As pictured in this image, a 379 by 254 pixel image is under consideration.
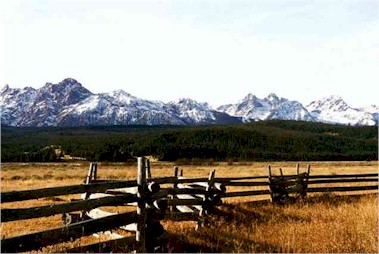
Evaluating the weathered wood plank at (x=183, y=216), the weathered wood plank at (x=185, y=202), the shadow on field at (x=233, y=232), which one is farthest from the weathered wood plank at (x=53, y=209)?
the weathered wood plank at (x=183, y=216)

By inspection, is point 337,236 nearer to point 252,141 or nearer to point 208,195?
point 208,195

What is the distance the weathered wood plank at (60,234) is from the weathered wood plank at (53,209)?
0.28 meters

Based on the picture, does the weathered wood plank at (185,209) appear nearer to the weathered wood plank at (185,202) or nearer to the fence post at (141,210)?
the weathered wood plank at (185,202)

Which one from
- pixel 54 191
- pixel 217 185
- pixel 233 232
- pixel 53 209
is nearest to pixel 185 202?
pixel 233 232

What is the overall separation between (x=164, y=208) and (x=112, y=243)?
1495mm

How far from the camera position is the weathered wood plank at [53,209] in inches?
296

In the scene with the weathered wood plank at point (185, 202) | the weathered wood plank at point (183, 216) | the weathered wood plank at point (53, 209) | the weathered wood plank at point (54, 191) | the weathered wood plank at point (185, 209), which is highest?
the weathered wood plank at point (54, 191)

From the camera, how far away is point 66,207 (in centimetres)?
846

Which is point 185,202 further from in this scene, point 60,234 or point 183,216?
point 60,234

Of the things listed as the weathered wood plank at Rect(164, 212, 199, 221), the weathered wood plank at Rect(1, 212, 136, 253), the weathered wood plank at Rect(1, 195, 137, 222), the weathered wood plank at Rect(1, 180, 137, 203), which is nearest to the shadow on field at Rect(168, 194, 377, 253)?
the weathered wood plank at Rect(164, 212, 199, 221)

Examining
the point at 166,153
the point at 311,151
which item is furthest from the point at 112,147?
the point at 311,151

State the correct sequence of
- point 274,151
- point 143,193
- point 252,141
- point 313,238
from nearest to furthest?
point 143,193, point 313,238, point 274,151, point 252,141

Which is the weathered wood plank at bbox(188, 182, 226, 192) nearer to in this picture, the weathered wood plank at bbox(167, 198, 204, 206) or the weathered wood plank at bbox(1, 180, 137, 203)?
the weathered wood plank at bbox(167, 198, 204, 206)

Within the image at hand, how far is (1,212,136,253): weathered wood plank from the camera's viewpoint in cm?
754
